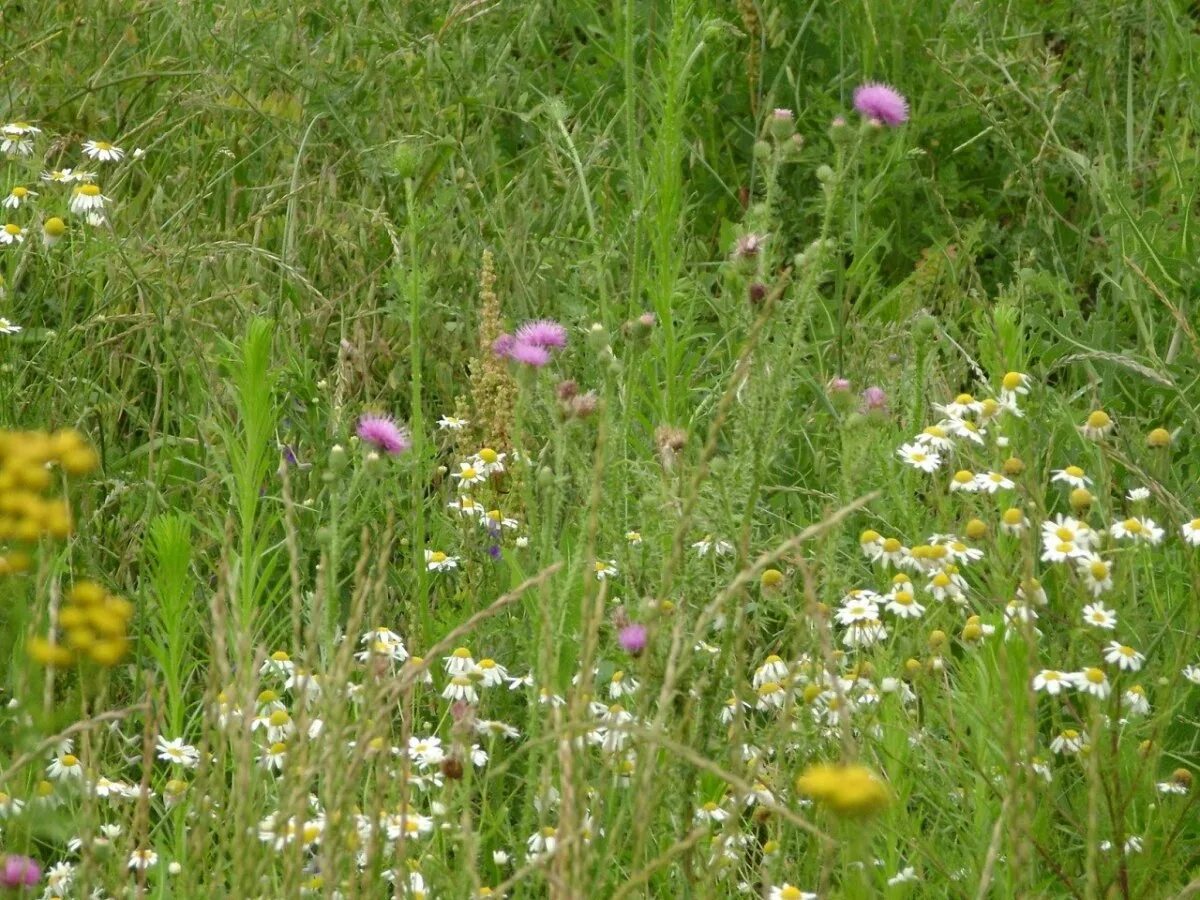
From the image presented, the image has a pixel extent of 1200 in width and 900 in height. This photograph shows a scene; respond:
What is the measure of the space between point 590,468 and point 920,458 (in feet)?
1.68

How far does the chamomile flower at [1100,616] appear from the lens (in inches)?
72.8

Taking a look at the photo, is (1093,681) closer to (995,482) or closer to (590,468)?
(995,482)

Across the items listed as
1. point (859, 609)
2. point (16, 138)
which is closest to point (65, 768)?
point (859, 609)

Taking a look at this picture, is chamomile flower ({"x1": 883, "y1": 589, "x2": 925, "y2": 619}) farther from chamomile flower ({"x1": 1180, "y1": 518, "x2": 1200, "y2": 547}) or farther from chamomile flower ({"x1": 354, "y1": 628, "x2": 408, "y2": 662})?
chamomile flower ({"x1": 354, "y1": 628, "x2": 408, "y2": 662})

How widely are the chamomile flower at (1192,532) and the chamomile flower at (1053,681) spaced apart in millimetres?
285

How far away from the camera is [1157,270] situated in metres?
3.00

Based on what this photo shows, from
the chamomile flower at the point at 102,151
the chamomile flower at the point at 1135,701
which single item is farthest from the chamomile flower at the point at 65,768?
the chamomile flower at the point at 102,151

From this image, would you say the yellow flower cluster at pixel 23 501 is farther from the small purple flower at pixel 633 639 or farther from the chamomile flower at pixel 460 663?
the chamomile flower at pixel 460 663

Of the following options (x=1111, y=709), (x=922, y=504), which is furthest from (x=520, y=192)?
(x=1111, y=709)

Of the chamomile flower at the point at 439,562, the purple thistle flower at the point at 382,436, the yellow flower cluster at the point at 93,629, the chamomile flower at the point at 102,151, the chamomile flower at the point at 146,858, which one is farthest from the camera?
the chamomile flower at the point at 102,151

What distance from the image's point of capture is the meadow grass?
5.18 ft

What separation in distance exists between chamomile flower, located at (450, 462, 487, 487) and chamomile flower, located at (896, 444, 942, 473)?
70 centimetres

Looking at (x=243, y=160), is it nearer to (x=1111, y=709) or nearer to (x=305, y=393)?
(x=305, y=393)

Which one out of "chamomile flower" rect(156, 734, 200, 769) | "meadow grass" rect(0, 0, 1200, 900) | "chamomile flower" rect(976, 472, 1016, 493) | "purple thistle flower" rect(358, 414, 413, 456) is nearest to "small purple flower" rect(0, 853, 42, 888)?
"meadow grass" rect(0, 0, 1200, 900)
